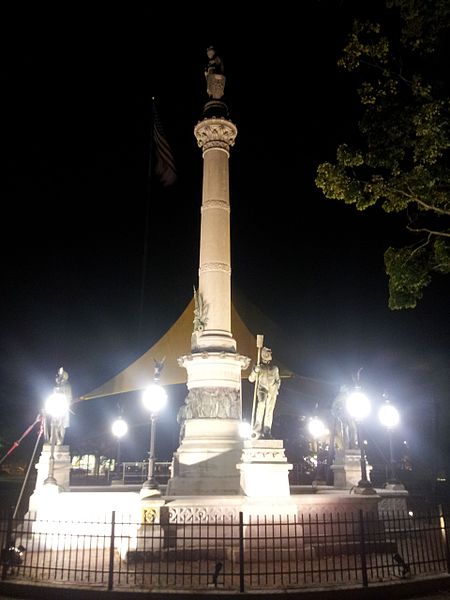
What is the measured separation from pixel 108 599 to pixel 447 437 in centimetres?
2934

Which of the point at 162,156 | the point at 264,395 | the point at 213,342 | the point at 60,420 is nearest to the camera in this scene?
the point at 264,395

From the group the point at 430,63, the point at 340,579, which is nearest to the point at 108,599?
the point at 340,579

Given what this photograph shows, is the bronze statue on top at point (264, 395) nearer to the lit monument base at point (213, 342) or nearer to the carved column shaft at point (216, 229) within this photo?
the lit monument base at point (213, 342)

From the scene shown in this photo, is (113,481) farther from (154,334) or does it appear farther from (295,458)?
(154,334)

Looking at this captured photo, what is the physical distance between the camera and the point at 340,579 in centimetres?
977

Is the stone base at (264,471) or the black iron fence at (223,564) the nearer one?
the black iron fence at (223,564)

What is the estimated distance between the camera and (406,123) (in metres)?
12.7

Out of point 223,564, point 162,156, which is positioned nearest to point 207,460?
point 223,564

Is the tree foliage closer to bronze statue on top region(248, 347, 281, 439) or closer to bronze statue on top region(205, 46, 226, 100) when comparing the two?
bronze statue on top region(248, 347, 281, 439)

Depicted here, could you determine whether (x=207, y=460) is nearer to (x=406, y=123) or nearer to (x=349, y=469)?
(x=349, y=469)

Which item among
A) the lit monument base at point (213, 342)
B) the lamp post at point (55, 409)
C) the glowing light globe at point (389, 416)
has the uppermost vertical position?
the lit monument base at point (213, 342)

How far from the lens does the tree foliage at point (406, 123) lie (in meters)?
12.0

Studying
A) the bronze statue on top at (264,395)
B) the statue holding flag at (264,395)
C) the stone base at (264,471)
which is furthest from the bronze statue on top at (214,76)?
the stone base at (264,471)

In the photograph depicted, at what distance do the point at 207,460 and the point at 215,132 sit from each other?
12.5m
